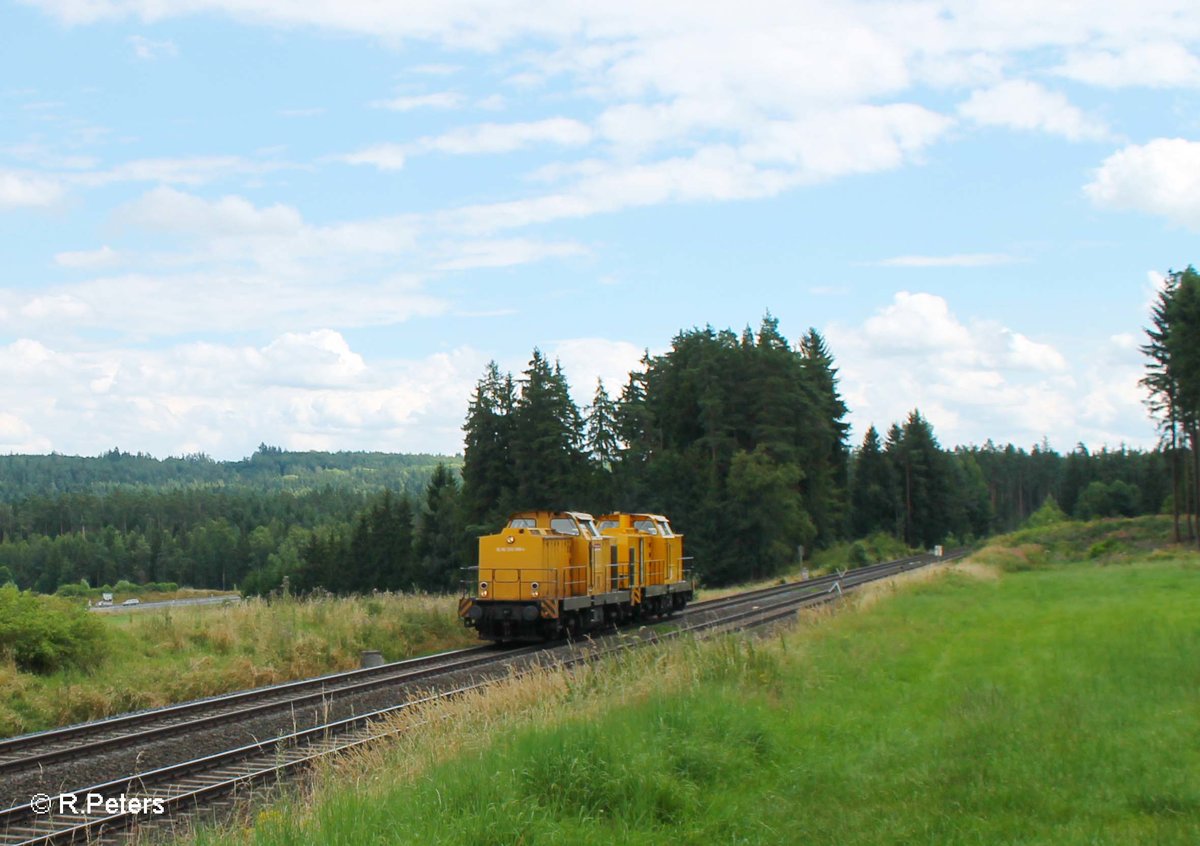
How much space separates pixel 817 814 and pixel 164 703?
12631mm

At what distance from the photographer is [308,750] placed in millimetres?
12078

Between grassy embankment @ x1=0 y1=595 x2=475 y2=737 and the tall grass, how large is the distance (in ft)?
22.4

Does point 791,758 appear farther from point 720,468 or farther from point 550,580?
point 720,468

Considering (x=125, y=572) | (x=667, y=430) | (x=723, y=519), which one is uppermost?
(x=667, y=430)

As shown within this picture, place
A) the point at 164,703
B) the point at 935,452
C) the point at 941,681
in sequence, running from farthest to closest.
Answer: the point at 935,452
the point at 164,703
the point at 941,681

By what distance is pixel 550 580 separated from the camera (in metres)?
25.2

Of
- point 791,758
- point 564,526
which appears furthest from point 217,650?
point 791,758

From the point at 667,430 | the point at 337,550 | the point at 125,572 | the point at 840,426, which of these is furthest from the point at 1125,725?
the point at 125,572

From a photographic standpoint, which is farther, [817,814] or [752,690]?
[752,690]

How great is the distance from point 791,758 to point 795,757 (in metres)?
0.06

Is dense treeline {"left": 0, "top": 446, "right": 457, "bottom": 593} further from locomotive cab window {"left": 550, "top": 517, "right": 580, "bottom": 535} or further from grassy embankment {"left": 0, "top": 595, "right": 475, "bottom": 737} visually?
locomotive cab window {"left": 550, "top": 517, "right": 580, "bottom": 535}

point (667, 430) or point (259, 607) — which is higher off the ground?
point (667, 430)

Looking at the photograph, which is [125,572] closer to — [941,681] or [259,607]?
[259,607]

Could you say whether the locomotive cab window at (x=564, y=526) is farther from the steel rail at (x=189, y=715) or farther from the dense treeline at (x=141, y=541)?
the dense treeline at (x=141, y=541)
